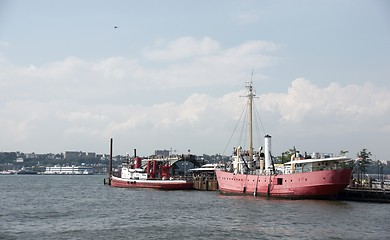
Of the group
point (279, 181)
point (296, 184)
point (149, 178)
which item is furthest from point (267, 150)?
point (149, 178)

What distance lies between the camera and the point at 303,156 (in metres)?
63.8

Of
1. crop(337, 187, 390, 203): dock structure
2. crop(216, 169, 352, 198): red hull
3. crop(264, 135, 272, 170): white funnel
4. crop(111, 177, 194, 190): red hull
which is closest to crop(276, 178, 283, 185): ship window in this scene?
crop(216, 169, 352, 198): red hull

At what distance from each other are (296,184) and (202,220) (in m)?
17.7

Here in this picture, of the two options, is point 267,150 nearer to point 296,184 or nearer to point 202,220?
point 296,184

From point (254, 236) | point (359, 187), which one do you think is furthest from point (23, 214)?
point (359, 187)

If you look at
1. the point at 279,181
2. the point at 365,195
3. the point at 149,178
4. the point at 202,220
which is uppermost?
the point at 279,181

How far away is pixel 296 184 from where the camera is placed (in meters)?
57.6

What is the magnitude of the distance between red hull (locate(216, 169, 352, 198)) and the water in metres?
1.36

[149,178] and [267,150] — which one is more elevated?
[267,150]

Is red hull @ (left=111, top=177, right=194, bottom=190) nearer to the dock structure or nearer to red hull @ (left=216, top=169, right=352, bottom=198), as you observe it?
red hull @ (left=216, top=169, right=352, bottom=198)

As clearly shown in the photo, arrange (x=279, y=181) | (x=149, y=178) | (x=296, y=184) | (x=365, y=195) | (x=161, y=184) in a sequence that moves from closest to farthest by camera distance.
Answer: (x=296, y=184), (x=365, y=195), (x=279, y=181), (x=161, y=184), (x=149, y=178)

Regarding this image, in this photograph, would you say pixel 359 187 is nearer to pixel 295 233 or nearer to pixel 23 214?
pixel 295 233

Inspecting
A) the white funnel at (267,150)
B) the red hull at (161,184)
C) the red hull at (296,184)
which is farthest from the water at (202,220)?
the red hull at (161,184)

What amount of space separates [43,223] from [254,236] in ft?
59.1
